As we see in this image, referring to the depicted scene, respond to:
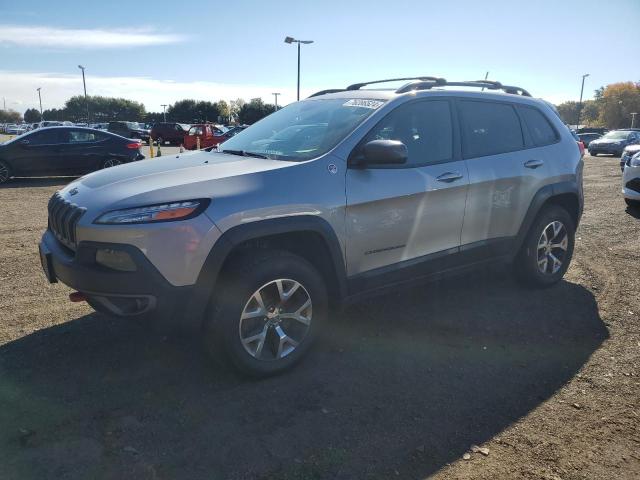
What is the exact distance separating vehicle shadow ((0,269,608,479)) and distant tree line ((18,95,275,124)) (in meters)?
74.7

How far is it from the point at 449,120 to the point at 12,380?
3631mm

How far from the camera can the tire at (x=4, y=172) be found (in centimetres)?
1210

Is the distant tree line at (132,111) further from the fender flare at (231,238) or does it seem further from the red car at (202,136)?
the fender flare at (231,238)

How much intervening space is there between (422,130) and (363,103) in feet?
1.66

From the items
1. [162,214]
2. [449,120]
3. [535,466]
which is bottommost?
[535,466]

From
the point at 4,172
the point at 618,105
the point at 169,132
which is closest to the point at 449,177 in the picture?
the point at 4,172

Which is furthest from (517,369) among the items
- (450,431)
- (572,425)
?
(450,431)

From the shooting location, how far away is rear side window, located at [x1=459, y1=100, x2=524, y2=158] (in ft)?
13.9

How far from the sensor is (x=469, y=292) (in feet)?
16.3

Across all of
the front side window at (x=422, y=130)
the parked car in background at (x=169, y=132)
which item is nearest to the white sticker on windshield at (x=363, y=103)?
the front side window at (x=422, y=130)

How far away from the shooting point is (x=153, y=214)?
2.81 meters

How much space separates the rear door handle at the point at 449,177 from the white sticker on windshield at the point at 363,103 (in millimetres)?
723

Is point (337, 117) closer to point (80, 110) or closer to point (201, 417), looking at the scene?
point (201, 417)

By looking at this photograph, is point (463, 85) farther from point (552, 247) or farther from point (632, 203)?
point (632, 203)
